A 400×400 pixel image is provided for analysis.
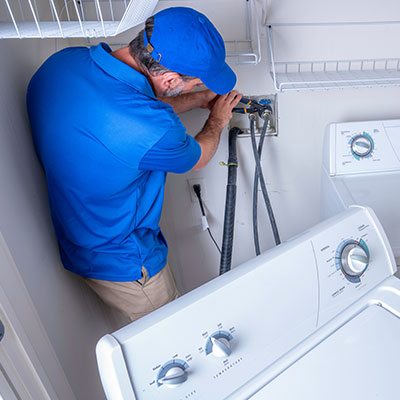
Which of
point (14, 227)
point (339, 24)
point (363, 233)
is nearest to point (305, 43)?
point (339, 24)

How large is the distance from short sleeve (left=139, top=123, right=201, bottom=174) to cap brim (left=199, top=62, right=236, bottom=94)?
19cm

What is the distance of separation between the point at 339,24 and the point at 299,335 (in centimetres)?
128

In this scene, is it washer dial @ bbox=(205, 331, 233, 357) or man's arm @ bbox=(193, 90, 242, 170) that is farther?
man's arm @ bbox=(193, 90, 242, 170)

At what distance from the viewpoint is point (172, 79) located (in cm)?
116

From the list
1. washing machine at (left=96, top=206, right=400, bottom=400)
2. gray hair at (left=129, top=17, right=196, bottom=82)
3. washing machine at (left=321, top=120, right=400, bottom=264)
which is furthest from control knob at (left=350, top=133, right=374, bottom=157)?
gray hair at (left=129, top=17, right=196, bottom=82)

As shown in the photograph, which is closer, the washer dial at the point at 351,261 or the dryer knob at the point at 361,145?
the washer dial at the point at 351,261

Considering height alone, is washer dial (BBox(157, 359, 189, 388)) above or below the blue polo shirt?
below

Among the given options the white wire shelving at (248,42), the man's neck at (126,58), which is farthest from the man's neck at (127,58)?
the white wire shelving at (248,42)

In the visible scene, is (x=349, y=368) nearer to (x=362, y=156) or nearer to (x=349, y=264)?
(x=349, y=264)

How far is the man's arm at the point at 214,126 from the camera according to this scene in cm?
130

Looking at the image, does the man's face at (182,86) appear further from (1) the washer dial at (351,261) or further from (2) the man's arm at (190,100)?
(1) the washer dial at (351,261)

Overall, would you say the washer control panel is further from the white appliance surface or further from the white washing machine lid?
the white washing machine lid

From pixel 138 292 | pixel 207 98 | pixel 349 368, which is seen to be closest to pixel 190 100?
pixel 207 98

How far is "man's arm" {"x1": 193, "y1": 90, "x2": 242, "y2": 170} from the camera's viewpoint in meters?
1.30
